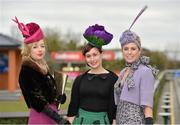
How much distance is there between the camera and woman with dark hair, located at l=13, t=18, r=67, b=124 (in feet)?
15.4

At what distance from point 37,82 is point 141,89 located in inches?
40.6

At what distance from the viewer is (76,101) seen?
4.90 meters

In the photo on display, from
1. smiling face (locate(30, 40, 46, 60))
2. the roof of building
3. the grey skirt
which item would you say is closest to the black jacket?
smiling face (locate(30, 40, 46, 60))

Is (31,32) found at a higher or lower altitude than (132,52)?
higher

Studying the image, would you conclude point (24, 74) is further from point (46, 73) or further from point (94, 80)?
point (94, 80)

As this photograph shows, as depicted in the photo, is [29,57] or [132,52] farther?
[29,57]

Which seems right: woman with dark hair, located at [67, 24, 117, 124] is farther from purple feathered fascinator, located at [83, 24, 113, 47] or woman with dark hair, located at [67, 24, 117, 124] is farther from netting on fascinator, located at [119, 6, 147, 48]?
netting on fascinator, located at [119, 6, 147, 48]

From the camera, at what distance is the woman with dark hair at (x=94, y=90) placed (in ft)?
15.6

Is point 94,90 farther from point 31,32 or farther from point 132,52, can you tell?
point 31,32

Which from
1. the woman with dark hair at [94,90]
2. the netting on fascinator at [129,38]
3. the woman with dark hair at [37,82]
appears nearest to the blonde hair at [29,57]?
the woman with dark hair at [37,82]

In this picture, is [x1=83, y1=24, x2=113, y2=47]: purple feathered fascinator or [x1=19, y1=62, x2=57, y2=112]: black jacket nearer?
[x1=19, y1=62, x2=57, y2=112]: black jacket

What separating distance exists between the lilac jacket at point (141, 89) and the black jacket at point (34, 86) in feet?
2.52

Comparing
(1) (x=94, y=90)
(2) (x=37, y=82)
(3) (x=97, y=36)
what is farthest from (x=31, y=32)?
(1) (x=94, y=90)

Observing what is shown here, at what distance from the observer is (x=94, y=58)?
482cm
